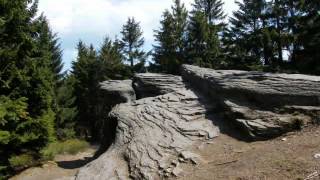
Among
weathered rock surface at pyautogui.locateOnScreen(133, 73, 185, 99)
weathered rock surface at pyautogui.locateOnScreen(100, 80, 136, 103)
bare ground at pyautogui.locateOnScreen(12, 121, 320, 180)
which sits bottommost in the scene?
bare ground at pyautogui.locateOnScreen(12, 121, 320, 180)

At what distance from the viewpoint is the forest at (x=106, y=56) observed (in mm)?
20719

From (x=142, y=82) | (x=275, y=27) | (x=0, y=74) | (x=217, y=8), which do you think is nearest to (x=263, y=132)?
(x=142, y=82)

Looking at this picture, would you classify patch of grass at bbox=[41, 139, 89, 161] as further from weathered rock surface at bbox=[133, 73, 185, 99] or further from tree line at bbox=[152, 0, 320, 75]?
tree line at bbox=[152, 0, 320, 75]

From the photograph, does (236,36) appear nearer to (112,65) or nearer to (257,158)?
(112,65)

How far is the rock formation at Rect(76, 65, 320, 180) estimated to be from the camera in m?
14.9

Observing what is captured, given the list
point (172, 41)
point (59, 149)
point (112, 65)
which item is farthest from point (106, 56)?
point (59, 149)

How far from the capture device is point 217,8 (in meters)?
47.2

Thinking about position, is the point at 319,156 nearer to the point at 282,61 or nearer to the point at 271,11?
the point at 282,61

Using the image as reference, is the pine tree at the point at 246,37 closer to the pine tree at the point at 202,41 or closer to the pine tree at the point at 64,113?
the pine tree at the point at 202,41

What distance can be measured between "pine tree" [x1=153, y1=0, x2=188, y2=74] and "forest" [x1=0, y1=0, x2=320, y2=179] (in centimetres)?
9

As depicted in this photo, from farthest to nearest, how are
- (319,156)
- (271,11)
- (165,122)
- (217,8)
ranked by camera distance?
(217,8) → (271,11) → (165,122) → (319,156)

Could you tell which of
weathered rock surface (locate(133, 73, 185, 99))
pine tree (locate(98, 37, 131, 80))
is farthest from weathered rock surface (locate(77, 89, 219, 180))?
pine tree (locate(98, 37, 131, 80))

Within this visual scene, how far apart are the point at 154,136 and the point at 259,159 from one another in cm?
429

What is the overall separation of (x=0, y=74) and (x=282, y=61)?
25.2 meters
